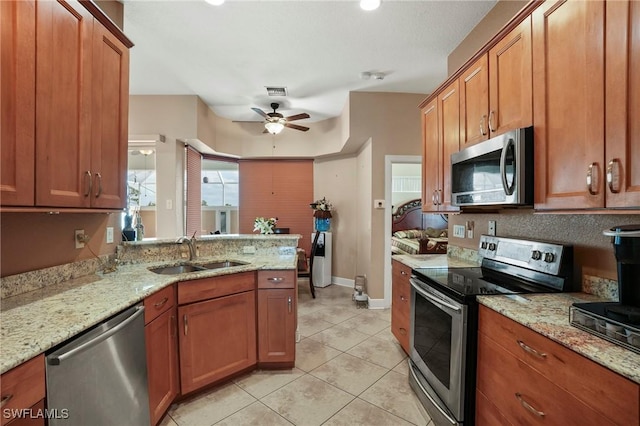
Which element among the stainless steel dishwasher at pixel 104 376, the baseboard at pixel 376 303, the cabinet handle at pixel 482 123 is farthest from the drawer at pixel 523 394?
the baseboard at pixel 376 303

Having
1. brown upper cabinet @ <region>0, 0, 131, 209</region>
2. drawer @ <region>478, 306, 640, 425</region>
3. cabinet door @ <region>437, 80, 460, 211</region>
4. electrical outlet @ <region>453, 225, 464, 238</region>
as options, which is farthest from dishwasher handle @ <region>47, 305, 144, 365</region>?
electrical outlet @ <region>453, 225, 464, 238</region>

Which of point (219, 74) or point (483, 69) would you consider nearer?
Answer: point (483, 69)

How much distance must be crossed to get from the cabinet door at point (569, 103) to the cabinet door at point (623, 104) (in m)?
0.03

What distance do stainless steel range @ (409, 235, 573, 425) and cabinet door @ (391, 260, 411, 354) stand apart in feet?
0.91

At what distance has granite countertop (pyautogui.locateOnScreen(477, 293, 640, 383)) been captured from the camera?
0.76m

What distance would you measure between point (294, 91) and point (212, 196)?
2675 millimetres

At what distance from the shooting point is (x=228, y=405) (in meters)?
1.78

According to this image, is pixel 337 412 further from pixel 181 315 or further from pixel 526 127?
pixel 526 127

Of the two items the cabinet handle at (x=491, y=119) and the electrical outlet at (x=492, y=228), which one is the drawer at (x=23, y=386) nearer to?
the cabinet handle at (x=491, y=119)

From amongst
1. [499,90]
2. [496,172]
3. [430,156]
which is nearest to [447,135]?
[430,156]

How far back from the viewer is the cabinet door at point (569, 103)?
1.03 m

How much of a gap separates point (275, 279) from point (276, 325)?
378mm

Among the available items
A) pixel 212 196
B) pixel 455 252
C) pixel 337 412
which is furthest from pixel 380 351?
pixel 212 196

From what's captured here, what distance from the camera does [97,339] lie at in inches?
43.1
